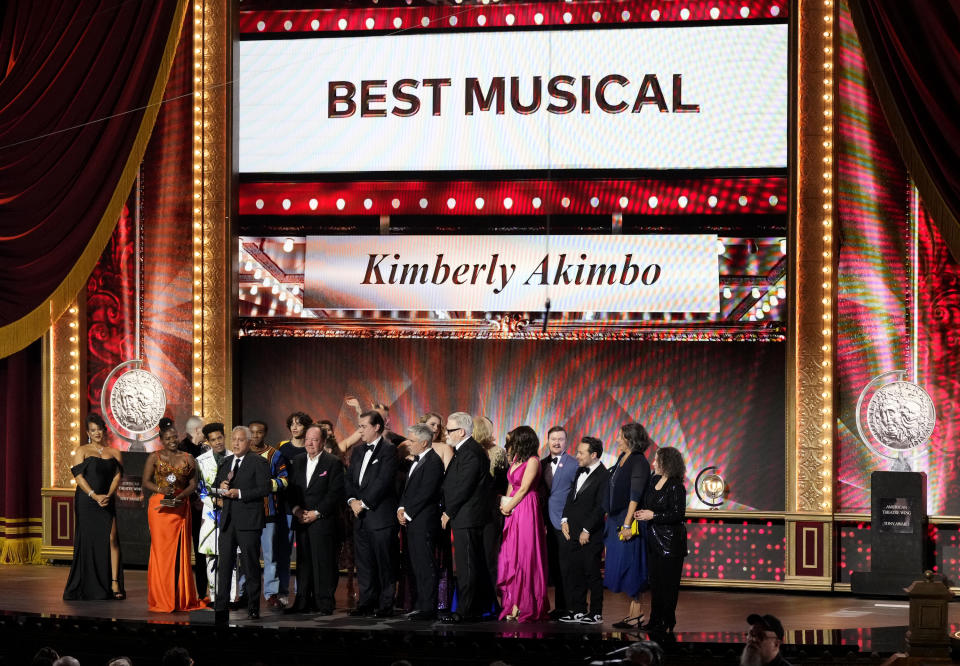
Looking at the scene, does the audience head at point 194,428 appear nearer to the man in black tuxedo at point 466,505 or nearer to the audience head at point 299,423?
the audience head at point 299,423

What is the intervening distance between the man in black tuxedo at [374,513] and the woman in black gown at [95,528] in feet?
6.63

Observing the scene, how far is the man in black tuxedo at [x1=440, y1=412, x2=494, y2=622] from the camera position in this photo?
975 cm

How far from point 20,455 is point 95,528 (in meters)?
2.64

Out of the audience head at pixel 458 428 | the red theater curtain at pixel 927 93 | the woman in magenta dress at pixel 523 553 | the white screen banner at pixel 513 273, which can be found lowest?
the woman in magenta dress at pixel 523 553

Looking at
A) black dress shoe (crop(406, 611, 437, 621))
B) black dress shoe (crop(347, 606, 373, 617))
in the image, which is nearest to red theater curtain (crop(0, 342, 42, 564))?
black dress shoe (crop(347, 606, 373, 617))

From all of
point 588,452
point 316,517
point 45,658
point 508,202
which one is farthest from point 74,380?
point 45,658

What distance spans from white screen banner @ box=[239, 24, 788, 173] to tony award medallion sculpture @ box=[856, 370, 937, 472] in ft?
6.49

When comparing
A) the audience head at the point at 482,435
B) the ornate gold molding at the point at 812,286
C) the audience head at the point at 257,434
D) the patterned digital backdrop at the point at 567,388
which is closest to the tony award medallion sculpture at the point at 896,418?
the ornate gold molding at the point at 812,286

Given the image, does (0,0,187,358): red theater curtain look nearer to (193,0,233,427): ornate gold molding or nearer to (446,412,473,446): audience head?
(193,0,233,427): ornate gold molding

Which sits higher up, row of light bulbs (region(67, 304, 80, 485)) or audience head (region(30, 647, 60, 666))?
row of light bulbs (region(67, 304, 80, 485))

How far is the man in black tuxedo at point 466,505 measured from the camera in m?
9.75

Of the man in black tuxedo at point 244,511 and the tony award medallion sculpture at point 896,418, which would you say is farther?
the tony award medallion sculpture at point 896,418

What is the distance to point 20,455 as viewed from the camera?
516 inches

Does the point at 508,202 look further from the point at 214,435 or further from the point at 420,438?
the point at 214,435
